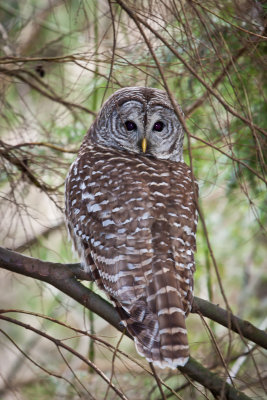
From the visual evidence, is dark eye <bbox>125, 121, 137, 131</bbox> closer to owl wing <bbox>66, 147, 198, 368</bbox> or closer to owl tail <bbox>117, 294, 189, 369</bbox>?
owl wing <bbox>66, 147, 198, 368</bbox>

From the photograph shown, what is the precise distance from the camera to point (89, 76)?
4.24 metres

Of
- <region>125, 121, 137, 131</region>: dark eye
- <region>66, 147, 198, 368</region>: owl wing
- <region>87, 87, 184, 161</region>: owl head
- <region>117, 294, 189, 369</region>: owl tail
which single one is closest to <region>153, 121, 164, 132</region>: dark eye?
<region>87, 87, 184, 161</region>: owl head

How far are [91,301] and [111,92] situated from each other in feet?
4.10

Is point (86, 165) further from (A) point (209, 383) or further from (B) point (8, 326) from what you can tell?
(B) point (8, 326)

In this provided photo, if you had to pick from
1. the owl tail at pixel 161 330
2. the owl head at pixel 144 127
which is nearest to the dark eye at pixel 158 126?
the owl head at pixel 144 127

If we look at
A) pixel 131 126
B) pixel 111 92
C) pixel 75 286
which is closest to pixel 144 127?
pixel 131 126

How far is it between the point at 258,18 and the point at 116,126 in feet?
4.26

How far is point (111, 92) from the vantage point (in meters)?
3.45

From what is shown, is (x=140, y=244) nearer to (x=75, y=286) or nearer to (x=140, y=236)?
(x=140, y=236)

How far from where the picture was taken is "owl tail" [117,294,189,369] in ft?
8.83

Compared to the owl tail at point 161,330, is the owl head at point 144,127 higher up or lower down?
higher up

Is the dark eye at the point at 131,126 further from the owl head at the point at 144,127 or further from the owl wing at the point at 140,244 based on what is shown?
the owl wing at the point at 140,244

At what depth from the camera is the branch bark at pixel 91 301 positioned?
2.77 metres

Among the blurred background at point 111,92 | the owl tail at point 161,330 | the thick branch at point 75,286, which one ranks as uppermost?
the blurred background at point 111,92
